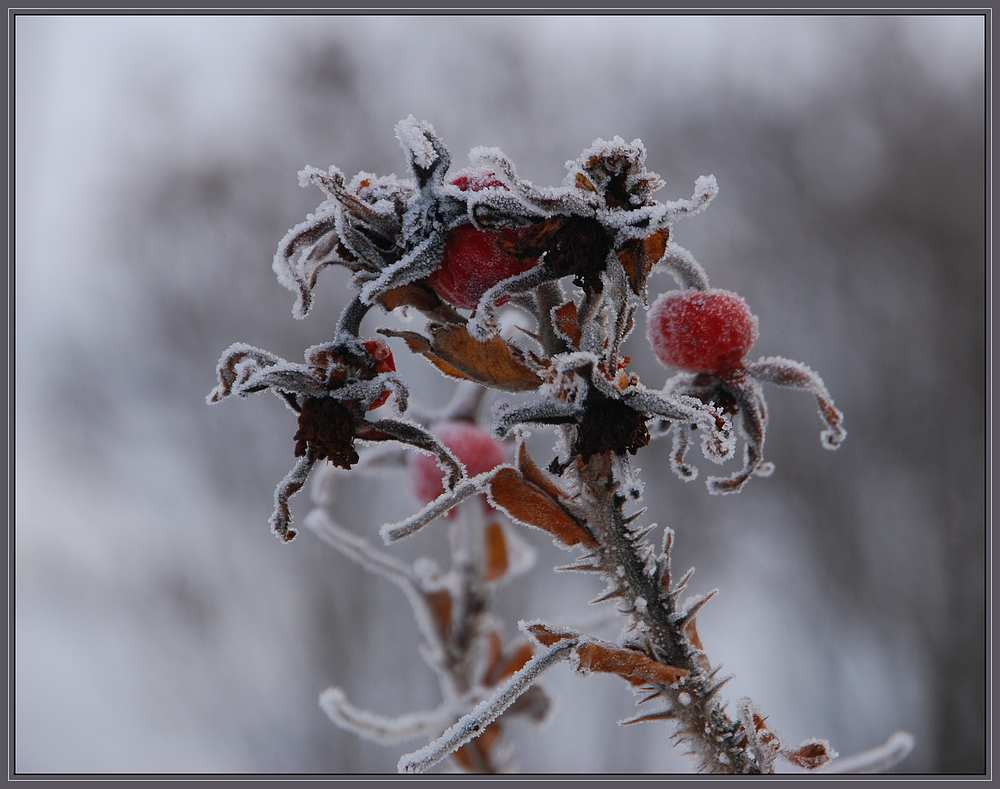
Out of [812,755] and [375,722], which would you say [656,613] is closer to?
[812,755]

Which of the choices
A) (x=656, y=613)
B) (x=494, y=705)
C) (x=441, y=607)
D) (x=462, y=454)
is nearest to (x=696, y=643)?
(x=656, y=613)

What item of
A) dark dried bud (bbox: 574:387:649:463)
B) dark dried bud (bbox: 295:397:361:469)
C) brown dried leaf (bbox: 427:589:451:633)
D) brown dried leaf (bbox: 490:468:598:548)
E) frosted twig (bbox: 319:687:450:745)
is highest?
dark dried bud (bbox: 295:397:361:469)

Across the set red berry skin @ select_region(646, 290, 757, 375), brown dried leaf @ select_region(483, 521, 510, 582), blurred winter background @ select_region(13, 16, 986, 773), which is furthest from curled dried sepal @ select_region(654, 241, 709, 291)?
blurred winter background @ select_region(13, 16, 986, 773)

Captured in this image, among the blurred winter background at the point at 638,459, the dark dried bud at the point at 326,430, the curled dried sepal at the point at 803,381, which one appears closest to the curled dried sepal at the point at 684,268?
the curled dried sepal at the point at 803,381

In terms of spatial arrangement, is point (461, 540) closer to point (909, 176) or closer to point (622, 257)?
point (622, 257)

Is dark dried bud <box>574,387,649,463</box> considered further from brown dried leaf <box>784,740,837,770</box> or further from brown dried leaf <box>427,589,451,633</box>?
brown dried leaf <box>427,589,451,633</box>

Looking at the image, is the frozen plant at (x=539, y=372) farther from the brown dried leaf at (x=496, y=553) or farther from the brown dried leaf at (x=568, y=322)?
the brown dried leaf at (x=496, y=553)
